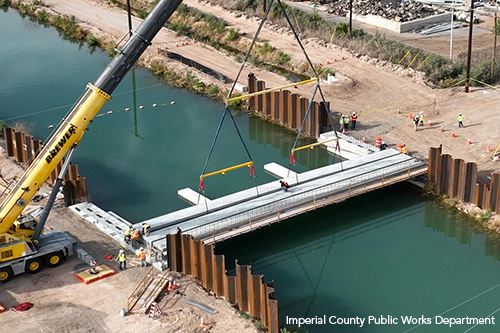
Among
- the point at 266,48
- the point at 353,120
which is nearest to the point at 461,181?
the point at 353,120

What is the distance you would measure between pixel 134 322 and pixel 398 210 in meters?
18.0

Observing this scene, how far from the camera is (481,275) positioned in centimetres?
3931

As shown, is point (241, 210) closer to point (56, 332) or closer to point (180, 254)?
point (180, 254)

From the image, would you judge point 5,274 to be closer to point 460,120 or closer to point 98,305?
point 98,305

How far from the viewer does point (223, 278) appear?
3412 centimetres

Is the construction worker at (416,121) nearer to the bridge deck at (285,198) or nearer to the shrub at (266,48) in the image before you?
the bridge deck at (285,198)

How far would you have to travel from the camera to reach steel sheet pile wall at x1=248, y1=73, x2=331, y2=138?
52.2m

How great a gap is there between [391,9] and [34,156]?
42889mm

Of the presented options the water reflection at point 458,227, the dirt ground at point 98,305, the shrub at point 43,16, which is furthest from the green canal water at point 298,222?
the shrub at point 43,16

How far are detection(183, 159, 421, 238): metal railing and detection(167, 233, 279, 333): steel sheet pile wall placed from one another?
8.74 feet

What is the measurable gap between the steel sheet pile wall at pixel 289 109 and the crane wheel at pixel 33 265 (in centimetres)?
2178

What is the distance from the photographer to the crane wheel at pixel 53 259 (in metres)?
36.1

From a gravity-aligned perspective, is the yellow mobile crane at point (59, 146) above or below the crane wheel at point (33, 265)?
above

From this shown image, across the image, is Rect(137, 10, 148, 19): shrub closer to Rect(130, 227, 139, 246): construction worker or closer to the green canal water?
the green canal water
